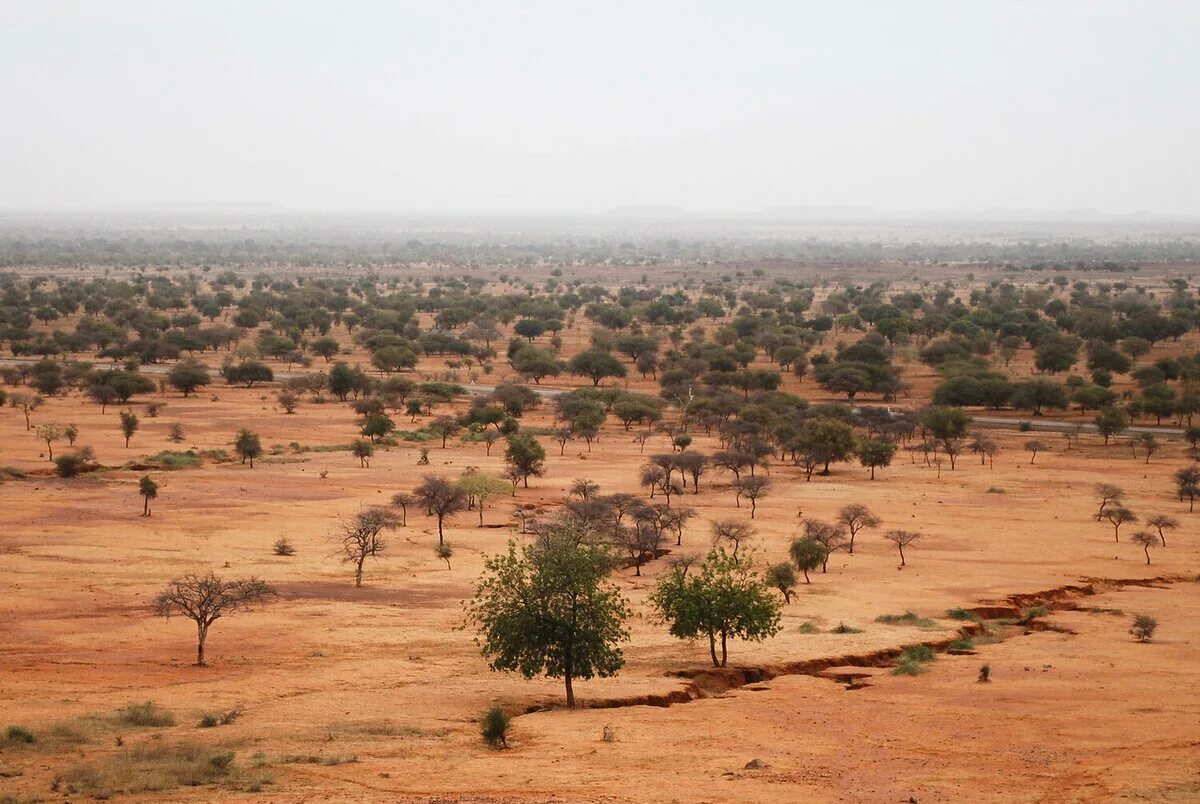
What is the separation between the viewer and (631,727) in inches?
1025

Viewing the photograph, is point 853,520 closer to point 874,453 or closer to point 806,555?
point 806,555

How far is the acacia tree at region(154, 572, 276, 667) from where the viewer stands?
32.0m

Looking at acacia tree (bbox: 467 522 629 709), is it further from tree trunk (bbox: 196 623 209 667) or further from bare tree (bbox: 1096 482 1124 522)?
bare tree (bbox: 1096 482 1124 522)

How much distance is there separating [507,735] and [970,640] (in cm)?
1554

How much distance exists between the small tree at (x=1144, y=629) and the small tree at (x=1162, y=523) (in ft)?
49.0

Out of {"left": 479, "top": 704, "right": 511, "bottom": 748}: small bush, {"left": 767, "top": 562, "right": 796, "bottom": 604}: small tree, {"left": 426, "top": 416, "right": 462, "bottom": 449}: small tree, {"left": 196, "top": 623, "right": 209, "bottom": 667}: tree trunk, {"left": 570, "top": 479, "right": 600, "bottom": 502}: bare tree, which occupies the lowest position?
{"left": 426, "top": 416, "right": 462, "bottom": 449}: small tree

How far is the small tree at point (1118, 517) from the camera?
165ft

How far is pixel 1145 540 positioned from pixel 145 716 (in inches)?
1390

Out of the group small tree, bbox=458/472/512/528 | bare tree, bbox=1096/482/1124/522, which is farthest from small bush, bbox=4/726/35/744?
bare tree, bbox=1096/482/1124/522

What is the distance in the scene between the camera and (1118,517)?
51562mm

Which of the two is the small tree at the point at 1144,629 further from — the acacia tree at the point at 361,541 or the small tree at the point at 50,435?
the small tree at the point at 50,435

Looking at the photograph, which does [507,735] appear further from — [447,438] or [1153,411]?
[1153,411]

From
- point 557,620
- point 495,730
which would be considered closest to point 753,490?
point 557,620

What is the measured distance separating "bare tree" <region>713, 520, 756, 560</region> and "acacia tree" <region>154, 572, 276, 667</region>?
16.7m
